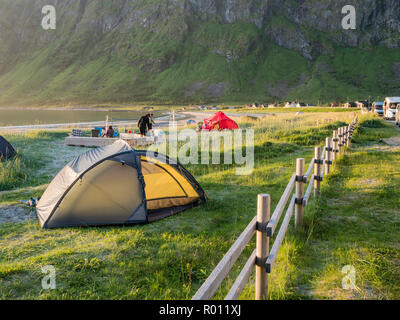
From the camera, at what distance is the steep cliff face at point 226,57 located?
461ft

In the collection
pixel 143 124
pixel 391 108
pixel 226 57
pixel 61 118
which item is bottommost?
pixel 143 124

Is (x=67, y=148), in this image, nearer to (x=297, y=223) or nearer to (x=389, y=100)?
(x=297, y=223)

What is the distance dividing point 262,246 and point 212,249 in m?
2.13

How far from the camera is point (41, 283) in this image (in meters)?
4.70

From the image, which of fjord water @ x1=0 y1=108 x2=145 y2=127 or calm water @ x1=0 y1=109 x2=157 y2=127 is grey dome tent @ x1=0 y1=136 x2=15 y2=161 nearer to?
fjord water @ x1=0 y1=108 x2=145 y2=127

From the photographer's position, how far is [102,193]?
23.5ft

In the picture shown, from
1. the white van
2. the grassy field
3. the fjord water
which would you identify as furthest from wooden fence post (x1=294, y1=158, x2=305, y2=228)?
the fjord water

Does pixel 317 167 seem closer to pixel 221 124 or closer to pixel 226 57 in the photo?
pixel 221 124

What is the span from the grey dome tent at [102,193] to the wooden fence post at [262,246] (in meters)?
3.84

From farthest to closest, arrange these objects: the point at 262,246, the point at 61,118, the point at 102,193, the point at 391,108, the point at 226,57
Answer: the point at 226,57 → the point at 61,118 → the point at 391,108 → the point at 102,193 → the point at 262,246

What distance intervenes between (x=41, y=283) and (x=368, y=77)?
15323 centimetres

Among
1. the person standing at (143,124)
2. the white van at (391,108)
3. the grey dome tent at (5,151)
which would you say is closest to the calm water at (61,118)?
the person standing at (143,124)

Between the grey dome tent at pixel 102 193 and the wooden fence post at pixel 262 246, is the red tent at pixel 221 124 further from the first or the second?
the wooden fence post at pixel 262 246

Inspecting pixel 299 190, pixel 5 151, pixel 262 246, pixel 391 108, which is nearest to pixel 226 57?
pixel 391 108
